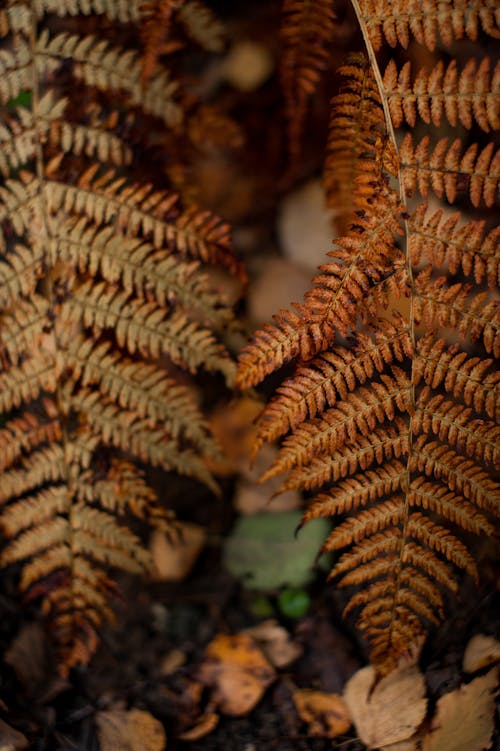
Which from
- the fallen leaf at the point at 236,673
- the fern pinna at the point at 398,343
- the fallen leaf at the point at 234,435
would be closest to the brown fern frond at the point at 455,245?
the fern pinna at the point at 398,343

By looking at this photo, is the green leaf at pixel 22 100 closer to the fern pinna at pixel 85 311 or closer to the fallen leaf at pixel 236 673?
the fern pinna at pixel 85 311

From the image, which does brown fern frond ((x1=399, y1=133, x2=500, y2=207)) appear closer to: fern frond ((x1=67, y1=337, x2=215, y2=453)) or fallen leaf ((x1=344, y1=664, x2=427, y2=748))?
fern frond ((x1=67, y1=337, x2=215, y2=453))

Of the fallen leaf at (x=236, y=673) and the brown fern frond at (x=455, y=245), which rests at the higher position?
the brown fern frond at (x=455, y=245)

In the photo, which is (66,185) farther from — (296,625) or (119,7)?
(296,625)

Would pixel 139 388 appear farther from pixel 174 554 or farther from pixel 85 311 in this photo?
pixel 174 554

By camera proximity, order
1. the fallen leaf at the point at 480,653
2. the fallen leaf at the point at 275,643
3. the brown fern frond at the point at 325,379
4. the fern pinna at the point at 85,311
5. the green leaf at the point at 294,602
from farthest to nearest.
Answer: the green leaf at the point at 294,602 → the fallen leaf at the point at 275,643 → the fern pinna at the point at 85,311 → the fallen leaf at the point at 480,653 → the brown fern frond at the point at 325,379

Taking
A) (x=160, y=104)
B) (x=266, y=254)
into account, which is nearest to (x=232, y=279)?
(x=266, y=254)

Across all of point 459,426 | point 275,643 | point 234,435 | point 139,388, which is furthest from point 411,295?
point 275,643
